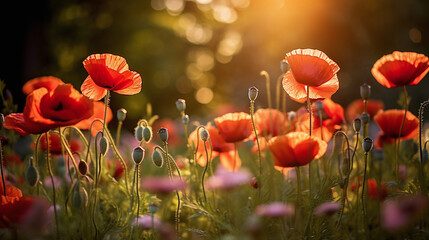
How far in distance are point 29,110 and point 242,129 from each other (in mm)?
685

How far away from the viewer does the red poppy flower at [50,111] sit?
116 centimetres

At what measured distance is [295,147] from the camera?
117 centimetres

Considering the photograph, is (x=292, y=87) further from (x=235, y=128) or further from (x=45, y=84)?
(x=45, y=84)

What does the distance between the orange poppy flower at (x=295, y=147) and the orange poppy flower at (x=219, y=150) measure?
0.46 meters

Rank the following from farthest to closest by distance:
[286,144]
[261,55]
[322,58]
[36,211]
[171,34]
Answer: [171,34], [261,55], [322,58], [286,144], [36,211]

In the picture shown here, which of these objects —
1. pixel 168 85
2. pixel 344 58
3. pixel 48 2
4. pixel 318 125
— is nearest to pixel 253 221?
pixel 318 125

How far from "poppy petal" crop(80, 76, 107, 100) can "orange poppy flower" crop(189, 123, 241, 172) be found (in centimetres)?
42

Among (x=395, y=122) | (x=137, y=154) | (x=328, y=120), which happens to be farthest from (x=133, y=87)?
(x=395, y=122)

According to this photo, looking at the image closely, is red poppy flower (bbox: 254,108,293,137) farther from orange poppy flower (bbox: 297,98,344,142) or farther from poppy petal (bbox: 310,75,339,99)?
poppy petal (bbox: 310,75,339,99)

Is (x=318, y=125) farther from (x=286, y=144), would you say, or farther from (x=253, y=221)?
(x=253, y=221)

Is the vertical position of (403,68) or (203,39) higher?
(203,39)

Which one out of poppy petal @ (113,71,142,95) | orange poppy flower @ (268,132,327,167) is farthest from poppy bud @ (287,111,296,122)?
poppy petal @ (113,71,142,95)

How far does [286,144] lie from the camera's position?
1154mm

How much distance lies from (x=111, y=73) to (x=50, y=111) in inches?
8.5
